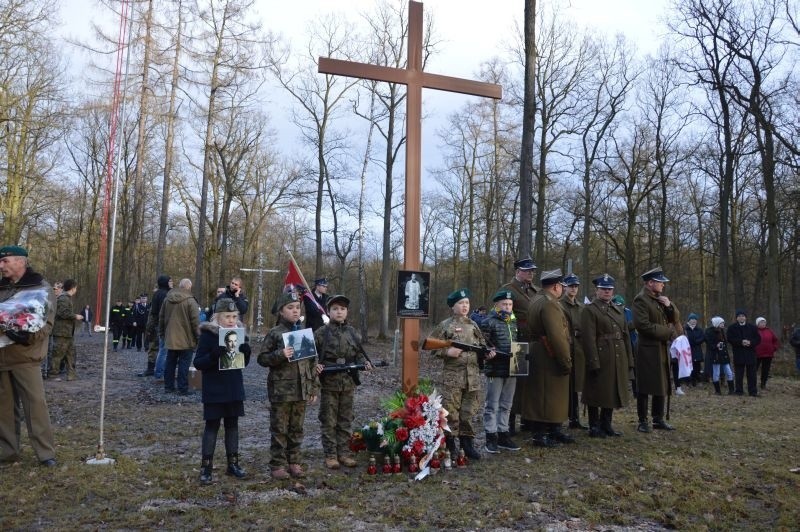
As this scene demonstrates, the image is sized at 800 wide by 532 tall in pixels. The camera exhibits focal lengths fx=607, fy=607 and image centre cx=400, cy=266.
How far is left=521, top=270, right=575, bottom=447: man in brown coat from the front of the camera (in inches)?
297

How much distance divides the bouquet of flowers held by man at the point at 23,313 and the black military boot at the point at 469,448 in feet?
15.4

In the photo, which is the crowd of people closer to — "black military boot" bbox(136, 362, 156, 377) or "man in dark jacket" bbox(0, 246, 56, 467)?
"man in dark jacket" bbox(0, 246, 56, 467)

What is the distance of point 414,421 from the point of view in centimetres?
637

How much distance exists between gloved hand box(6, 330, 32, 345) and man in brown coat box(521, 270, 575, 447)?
5713 millimetres

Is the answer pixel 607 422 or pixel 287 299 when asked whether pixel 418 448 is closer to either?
pixel 287 299

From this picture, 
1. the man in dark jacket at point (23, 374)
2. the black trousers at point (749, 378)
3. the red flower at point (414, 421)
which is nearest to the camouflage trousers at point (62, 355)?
the man in dark jacket at point (23, 374)

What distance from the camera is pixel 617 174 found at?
33.2 metres

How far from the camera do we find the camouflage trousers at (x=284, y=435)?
19.9 ft

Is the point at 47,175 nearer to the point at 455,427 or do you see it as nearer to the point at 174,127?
the point at 174,127

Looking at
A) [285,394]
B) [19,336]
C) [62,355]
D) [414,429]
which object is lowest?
[414,429]

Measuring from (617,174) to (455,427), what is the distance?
29.5 meters

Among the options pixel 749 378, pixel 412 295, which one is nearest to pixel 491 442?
pixel 412 295

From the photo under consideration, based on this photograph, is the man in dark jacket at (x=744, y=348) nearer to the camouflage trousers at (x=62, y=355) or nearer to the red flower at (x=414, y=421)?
the red flower at (x=414, y=421)

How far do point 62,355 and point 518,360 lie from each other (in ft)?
Result: 33.8
